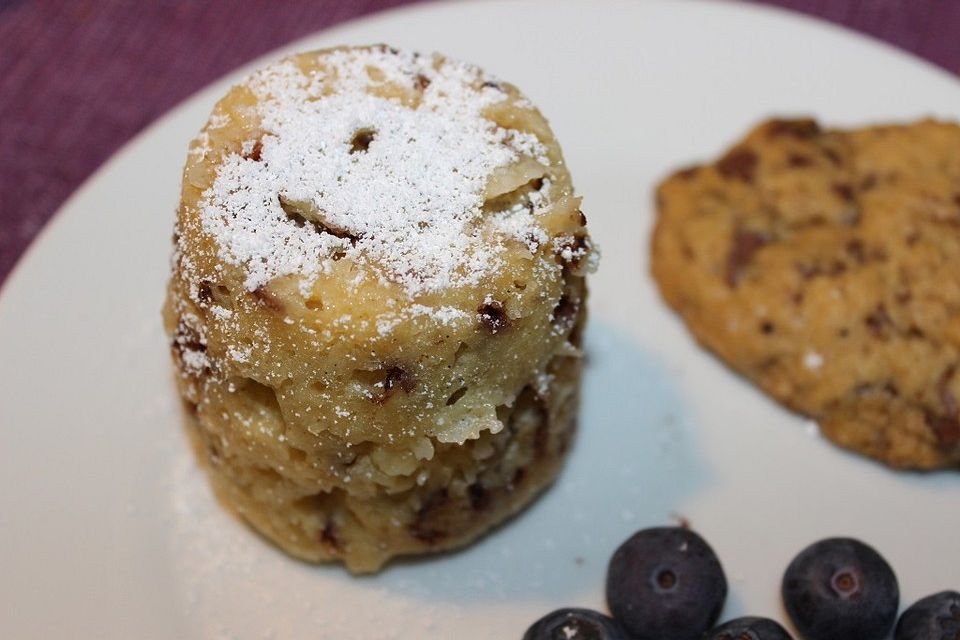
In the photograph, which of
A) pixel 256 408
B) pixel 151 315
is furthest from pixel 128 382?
pixel 256 408

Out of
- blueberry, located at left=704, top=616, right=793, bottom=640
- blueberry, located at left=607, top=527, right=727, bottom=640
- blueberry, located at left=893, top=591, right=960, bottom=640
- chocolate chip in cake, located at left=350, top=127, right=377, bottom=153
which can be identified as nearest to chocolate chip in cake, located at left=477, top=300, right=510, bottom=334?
chocolate chip in cake, located at left=350, top=127, right=377, bottom=153

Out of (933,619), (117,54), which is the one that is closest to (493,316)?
(933,619)

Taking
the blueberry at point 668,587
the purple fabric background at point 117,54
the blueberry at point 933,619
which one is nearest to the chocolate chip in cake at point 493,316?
the blueberry at point 668,587

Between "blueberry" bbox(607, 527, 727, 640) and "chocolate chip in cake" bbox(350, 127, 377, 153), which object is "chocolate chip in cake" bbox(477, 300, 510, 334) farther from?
"blueberry" bbox(607, 527, 727, 640)

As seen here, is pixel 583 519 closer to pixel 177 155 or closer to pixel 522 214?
pixel 522 214

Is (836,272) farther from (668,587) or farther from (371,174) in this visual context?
(371,174)

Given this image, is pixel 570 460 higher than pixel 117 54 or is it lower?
lower
